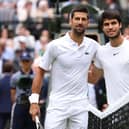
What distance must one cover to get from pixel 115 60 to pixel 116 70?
11 cm

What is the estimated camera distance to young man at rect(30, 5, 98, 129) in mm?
8383

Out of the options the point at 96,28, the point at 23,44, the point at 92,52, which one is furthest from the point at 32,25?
the point at 92,52

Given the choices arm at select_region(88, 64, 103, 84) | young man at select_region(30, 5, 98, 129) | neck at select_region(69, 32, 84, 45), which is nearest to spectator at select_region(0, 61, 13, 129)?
arm at select_region(88, 64, 103, 84)

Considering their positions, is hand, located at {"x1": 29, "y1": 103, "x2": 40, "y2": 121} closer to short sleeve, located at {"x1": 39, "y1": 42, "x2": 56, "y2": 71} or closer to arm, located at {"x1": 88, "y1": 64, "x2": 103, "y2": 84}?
short sleeve, located at {"x1": 39, "y1": 42, "x2": 56, "y2": 71}

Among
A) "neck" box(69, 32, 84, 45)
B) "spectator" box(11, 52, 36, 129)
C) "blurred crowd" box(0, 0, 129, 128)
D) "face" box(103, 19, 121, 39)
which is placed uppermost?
"face" box(103, 19, 121, 39)

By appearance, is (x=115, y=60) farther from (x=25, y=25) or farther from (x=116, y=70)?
(x=25, y=25)

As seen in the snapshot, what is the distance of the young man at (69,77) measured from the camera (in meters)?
8.38

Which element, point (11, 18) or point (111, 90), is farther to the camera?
point (11, 18)

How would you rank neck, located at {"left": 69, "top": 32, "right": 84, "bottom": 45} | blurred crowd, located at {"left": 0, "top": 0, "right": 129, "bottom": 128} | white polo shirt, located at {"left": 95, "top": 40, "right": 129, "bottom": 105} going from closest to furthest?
white polo shirt, located at {"left": 95, "top": 40, "right": 129, "bottom": 105} → neck, located at {"left": 69, "top": 32, "right": 84, "bottom": 45} → blurred crowd, located at {"left": 0, "top": 0, "right": 129, "bottom": 128}

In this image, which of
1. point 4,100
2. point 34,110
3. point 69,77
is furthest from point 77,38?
point 4,100

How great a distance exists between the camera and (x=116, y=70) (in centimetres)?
816

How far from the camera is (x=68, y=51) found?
8.42 m

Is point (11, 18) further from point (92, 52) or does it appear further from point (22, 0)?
point (92, 52)

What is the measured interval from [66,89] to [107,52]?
0.62m
